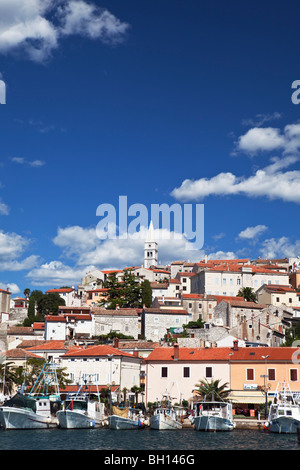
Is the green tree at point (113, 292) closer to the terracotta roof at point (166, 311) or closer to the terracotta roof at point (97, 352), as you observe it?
the terracotta roof at point (166, 311)

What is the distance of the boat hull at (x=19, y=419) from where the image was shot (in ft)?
151

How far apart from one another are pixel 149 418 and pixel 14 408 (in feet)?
40.7

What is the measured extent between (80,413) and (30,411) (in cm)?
451

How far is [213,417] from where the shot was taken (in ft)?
148

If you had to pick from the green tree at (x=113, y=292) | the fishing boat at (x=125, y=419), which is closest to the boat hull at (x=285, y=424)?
the fishing boat at (x=125, y=419)

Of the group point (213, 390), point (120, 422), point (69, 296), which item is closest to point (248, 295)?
point (69, 296)

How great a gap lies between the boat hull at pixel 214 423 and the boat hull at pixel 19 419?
1357 cm

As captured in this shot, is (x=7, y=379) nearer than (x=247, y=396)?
No

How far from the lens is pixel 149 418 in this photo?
50625 mm

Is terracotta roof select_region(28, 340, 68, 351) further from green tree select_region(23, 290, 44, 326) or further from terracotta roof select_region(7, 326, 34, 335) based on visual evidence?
green tree select_region(23, 290, 44, 326)

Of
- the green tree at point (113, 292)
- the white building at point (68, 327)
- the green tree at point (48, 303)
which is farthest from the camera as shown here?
the green tree at point (48, 303)

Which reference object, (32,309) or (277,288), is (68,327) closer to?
(32,309)
